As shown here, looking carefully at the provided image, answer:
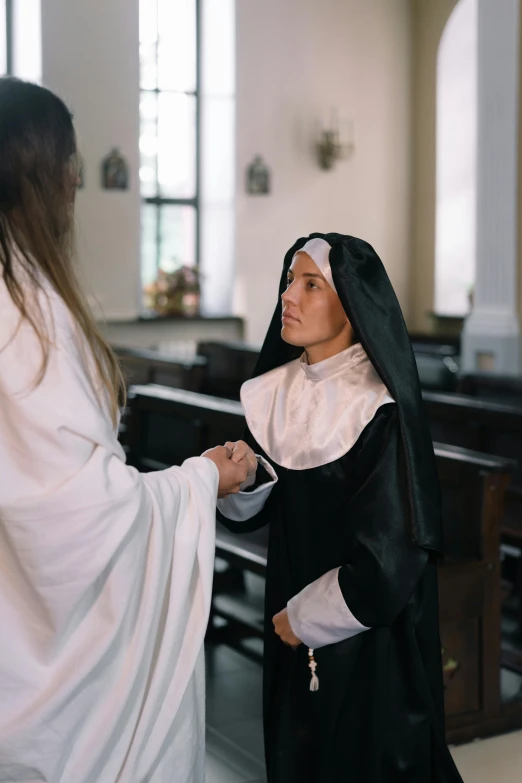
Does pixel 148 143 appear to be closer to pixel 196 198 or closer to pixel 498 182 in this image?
pixel 196 198

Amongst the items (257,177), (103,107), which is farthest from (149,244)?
(103,107)

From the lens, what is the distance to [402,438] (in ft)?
7.48

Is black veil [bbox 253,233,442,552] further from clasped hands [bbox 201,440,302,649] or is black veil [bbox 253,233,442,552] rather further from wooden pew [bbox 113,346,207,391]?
wooden pew [bbox 113,346,207,391]

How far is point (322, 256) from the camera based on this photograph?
93.2 inches

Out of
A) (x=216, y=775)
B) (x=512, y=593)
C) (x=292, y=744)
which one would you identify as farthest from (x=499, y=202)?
(x=292, y=744)

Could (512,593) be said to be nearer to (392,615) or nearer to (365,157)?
(392,615)

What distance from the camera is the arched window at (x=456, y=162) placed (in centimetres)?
1349

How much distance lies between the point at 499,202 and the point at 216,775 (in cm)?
741

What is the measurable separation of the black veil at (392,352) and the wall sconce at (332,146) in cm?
1126

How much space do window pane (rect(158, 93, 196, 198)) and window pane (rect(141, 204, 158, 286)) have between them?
30 cm

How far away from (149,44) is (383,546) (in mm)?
11367

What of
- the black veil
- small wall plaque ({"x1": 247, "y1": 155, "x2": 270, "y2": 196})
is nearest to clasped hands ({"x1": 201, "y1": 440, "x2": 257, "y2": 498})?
the black veil

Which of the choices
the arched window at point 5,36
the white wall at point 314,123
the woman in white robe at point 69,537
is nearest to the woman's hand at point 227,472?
the woman in white robe at point 69,537

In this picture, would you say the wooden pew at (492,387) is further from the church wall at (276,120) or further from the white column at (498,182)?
the church wall at (276,120)
